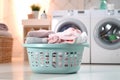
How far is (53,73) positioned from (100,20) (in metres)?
1.42

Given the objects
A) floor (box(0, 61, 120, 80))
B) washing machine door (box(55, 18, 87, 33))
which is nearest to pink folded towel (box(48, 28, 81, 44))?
floor (box(0, 61, 120, 80))

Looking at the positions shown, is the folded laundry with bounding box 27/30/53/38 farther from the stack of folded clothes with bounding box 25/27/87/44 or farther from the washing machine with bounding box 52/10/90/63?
the washing machine with bounding box 52/10/90/63

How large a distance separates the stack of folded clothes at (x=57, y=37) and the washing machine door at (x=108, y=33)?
3.91ft

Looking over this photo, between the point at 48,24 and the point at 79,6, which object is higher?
the point at 79,6

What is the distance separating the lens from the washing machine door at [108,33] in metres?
3.03

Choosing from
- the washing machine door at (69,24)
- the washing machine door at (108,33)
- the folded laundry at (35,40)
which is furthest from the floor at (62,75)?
the washing machine door at (69,24)

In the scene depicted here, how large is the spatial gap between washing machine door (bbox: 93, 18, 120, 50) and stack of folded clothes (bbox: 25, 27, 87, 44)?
46.9 inches

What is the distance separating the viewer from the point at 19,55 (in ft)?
13.9

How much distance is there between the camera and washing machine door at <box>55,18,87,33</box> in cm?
309

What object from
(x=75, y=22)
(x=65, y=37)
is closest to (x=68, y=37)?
(x=65, y=37)

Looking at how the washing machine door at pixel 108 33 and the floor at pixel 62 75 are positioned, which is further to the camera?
the washing machine door at pixel 108 33

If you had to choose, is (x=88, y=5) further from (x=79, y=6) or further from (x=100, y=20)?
(x=100, y=20)

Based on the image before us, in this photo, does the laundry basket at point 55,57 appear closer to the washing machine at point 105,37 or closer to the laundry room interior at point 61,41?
the laundry room interior at point 61,41

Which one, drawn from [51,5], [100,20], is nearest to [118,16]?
[100,20]
